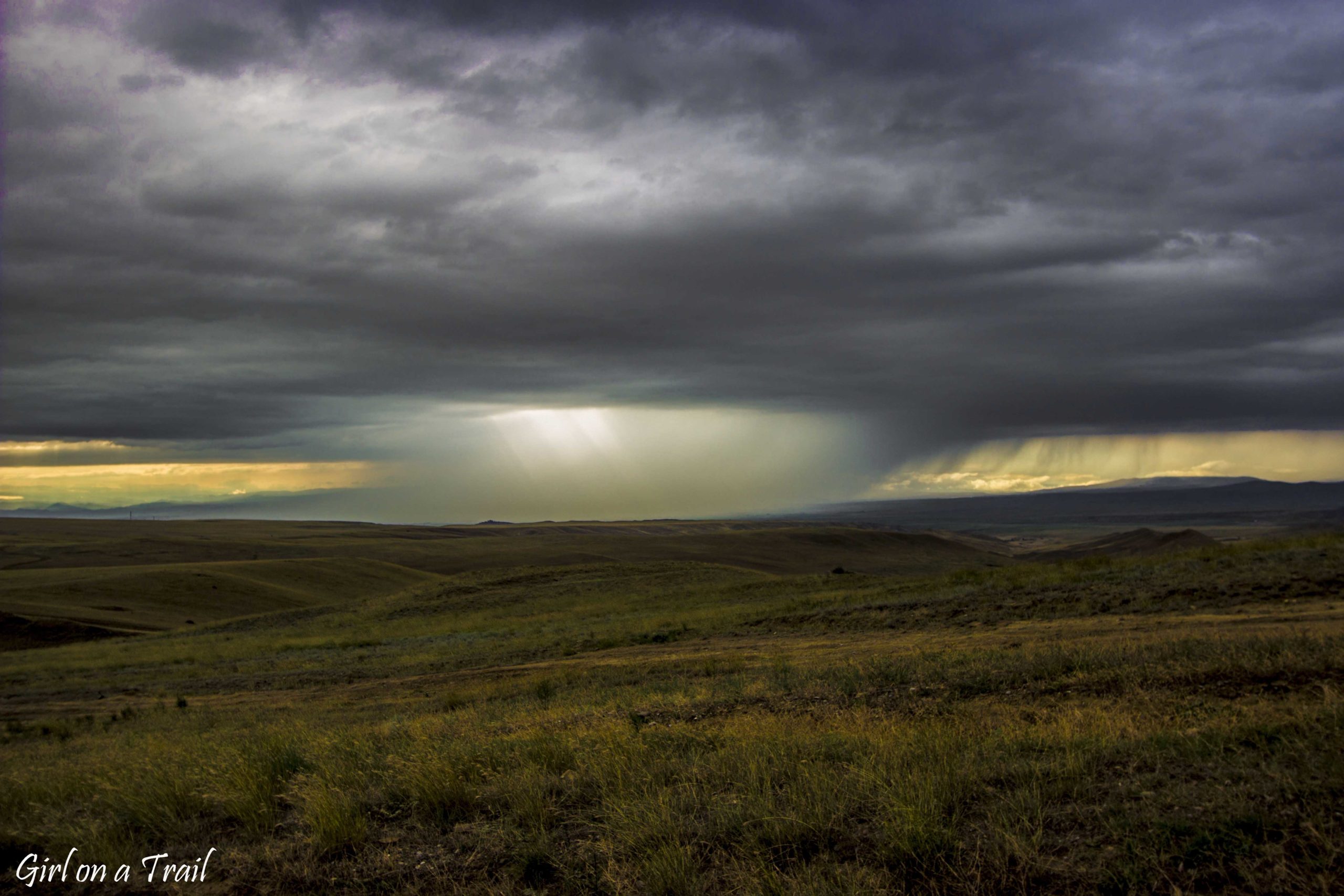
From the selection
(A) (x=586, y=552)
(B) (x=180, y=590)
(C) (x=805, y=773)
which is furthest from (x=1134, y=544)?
(C) (x=805, y=773)

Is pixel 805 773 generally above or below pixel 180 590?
above

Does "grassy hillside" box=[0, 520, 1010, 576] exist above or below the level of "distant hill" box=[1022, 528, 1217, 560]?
below

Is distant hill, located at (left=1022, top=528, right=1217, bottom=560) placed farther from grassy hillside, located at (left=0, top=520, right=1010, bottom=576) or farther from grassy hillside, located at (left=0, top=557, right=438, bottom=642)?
grassy hillside, located at (left=0, top=557, right=438, bottom=642)

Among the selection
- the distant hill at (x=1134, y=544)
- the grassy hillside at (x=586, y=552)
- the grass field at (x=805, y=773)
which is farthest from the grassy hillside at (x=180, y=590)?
the distant hill at (x=1134, y=544)

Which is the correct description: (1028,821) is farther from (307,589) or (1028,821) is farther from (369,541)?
(369,541)

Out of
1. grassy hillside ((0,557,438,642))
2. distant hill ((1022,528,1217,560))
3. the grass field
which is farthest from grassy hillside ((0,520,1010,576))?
the grass field

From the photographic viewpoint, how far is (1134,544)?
9006cm

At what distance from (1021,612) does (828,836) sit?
16.6 m

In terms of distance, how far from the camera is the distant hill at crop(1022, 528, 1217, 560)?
250ft

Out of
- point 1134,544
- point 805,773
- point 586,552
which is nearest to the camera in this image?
point 805,773

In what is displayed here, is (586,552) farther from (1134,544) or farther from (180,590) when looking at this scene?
(1134,544)

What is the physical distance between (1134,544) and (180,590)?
92.3 metres

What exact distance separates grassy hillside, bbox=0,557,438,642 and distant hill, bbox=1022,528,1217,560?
6372cm

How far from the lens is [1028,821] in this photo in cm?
541
